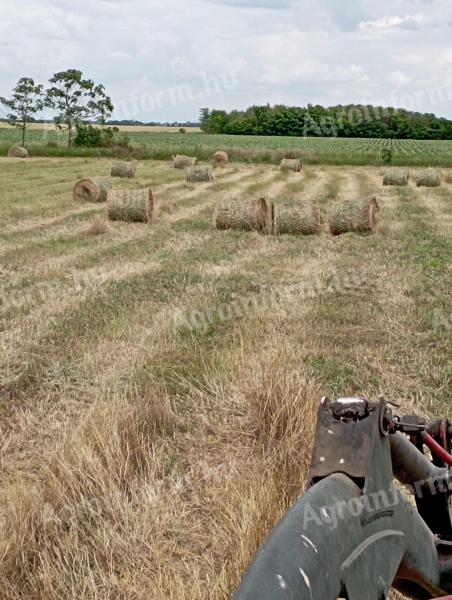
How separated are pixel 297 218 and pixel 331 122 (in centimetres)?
5050

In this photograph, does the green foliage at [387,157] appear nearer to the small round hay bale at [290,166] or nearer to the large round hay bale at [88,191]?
the small round hay bale at [290,166]

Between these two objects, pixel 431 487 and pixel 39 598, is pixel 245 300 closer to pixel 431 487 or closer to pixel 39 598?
pixel 39 598

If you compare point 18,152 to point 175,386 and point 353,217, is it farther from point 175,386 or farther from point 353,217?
point 175,386

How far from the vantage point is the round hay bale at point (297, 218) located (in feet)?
45.3

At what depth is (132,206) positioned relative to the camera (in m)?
15.6

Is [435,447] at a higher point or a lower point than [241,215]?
higher

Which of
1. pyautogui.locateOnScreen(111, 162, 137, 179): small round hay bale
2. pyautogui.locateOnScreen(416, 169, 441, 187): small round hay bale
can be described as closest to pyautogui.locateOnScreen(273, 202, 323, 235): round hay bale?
pyautogui.locateOnScreen(416, 169, 441, 187): small round hay bale

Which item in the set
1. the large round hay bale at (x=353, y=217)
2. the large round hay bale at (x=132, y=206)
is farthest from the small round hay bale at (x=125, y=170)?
the large round hay bale at (x=353, y=217)

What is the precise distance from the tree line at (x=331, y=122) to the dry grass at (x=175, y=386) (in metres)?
48.6

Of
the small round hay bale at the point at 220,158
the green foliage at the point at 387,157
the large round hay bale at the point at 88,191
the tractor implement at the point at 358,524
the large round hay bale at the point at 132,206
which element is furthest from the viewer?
the green foliage at the point at 387,157

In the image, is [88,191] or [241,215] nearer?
[241,215]

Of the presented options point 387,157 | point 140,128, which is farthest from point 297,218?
point 140,128

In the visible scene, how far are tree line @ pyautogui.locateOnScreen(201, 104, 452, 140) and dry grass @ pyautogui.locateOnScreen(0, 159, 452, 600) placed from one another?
48604 millimetres

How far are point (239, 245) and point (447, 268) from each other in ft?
11.8
